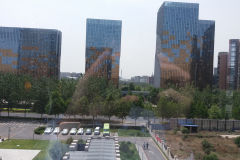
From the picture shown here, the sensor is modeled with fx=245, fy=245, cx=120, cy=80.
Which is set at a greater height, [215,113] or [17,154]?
[215,113]

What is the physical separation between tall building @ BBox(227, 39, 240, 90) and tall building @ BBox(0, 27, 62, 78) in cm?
1880

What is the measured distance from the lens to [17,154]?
7098 millimetres

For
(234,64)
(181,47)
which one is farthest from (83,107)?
(234,64)

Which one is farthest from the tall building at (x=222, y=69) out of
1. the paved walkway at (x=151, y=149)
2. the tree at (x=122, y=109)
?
the paved walkway at (x=151, y=149)

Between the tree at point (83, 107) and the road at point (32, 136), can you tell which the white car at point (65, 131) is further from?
the tree at point (83, 107)

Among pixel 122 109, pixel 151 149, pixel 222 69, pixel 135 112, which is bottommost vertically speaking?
pixel 151 149

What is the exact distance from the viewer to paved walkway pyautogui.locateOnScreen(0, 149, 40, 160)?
6.82m

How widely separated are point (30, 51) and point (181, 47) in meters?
16.0

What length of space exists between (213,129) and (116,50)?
13.9 m

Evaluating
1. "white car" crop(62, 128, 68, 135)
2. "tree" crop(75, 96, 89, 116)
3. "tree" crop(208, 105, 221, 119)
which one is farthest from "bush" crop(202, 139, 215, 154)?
"tree" crop(75, 96, 89, 116)

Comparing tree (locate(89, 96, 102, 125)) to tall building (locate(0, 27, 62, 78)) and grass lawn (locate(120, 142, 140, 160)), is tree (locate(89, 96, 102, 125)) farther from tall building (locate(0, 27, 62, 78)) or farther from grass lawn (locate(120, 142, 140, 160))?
tall building (locate(0, 27, 62, 78))

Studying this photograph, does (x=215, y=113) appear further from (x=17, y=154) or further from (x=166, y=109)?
(x=17, y=154)

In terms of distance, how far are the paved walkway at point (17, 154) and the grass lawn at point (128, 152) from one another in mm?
2541

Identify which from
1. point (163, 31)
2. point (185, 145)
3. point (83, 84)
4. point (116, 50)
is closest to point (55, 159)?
point (185, 145)
